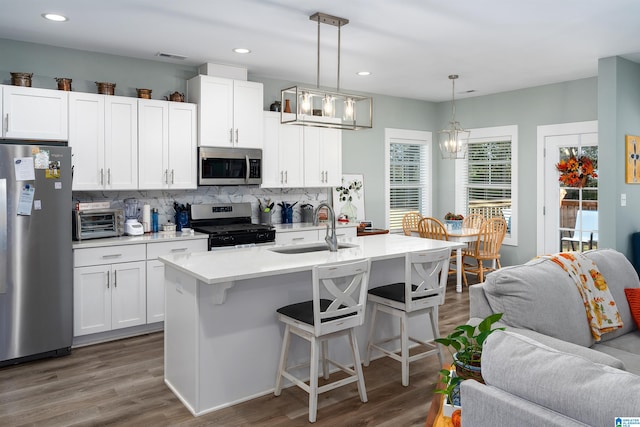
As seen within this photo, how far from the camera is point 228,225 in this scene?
17.1 feet

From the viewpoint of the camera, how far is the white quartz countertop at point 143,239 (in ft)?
13.4

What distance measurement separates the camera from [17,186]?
367 cm

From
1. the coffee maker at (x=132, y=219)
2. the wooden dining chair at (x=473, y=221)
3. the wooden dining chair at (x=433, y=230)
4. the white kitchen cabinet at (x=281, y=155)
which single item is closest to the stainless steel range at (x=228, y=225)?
the white kitchen cabinet at (x=281, y=155)

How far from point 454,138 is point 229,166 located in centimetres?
270

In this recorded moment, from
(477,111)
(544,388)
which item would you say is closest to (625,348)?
(544,388)

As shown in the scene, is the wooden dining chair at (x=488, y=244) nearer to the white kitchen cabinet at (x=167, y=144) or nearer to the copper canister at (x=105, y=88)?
the white kitchen cabinet at (x=167, y=144)

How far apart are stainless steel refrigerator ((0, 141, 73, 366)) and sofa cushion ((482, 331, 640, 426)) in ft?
11.5

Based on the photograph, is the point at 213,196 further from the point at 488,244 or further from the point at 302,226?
the point at 488,244

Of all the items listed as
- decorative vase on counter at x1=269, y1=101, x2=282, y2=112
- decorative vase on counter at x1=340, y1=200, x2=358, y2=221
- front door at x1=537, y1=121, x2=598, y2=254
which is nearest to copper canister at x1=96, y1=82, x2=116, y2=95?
decorative vase on counter at x1=269, y1=101, x2=282, y2=112

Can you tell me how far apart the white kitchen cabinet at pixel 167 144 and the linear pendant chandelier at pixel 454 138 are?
9.69 feet

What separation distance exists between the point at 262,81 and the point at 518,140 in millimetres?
3479

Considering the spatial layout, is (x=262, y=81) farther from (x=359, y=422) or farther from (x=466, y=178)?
(x=359, y=422)

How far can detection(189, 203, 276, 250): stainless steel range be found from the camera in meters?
4.77

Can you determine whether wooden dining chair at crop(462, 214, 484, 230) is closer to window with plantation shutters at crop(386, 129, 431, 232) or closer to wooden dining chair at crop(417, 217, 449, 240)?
window with plantation shutters at crop(386, 129, 431, 232)
